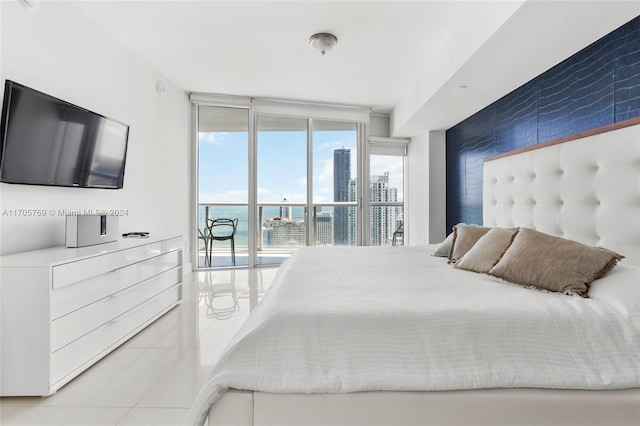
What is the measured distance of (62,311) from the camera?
1869 mm

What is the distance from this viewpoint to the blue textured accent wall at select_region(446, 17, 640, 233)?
6.47 feet

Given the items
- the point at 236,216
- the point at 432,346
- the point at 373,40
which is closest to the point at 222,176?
the point at 236,216

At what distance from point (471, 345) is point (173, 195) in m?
4.13

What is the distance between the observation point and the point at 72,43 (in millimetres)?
2658

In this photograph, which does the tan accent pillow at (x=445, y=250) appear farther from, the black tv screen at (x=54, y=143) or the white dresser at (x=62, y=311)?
the black tv screen at (x=54, y=143)

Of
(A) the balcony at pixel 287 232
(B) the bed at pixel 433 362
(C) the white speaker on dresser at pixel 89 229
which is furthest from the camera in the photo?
(A) the balcony at pixel 287 232

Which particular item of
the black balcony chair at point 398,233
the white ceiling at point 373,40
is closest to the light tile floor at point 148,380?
the white ceiling at point 373,40

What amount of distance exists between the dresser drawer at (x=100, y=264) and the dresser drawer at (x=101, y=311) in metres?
0.19

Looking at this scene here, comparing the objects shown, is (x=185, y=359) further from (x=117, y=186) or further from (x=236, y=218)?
(x=236, y=218)

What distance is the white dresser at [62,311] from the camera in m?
1.75

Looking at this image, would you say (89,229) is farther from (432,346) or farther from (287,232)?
(287,232)

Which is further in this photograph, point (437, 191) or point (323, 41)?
point (437, 191)

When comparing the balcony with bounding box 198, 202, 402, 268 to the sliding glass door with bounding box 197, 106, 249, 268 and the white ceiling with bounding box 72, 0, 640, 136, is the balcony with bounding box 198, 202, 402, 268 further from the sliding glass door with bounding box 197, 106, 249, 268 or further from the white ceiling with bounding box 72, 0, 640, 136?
the white ceiling with bounding box 72, 0, 640, 136

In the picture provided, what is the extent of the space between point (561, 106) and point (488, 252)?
1.44 m
